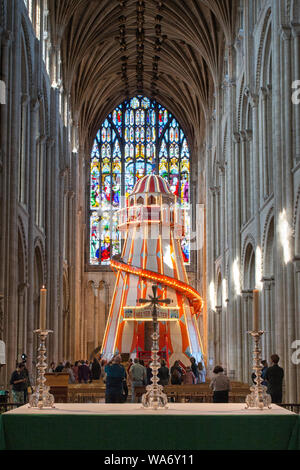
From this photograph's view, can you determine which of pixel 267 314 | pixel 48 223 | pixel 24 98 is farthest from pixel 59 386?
pixel 48 223

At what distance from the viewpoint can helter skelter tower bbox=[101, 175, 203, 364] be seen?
32.7 metres

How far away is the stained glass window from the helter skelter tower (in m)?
10.6

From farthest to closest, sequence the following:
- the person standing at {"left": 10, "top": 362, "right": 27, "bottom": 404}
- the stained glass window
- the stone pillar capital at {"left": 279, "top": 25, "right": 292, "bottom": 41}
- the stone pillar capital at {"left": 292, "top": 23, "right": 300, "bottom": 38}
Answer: the stained glass window, the stone pillar capital at {"left": 279, "top": 25, "right": 292, "bottom": 41}, the stone pillar capital at {"left": 292, "top": 23, "right": 300, "bottom": 38}, the person standing at {"left": 10, "top": 362, "right": 27, "bottom": 404}

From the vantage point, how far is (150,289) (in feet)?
107

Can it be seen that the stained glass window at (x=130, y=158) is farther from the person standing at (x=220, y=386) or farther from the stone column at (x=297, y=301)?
the person standing at (x=220, y=386)

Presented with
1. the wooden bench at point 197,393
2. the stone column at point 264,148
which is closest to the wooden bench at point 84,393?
the wooden bench at point 197,393

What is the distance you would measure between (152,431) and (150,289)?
25023mm

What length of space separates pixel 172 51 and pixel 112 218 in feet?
37.5

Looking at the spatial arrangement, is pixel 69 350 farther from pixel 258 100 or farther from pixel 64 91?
pixel 258 100

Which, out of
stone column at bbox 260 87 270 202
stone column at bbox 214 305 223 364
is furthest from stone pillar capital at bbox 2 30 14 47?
stone column at bbox 214 305 223 364

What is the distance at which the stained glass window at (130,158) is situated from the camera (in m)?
46.5

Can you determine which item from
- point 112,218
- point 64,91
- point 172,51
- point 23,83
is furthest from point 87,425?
point 112,218

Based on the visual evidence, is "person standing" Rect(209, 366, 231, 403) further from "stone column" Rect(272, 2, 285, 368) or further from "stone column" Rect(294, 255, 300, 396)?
"stone column" Rect(272, 2, 285, 368)

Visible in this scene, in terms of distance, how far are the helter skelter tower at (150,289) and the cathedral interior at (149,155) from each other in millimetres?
1831
